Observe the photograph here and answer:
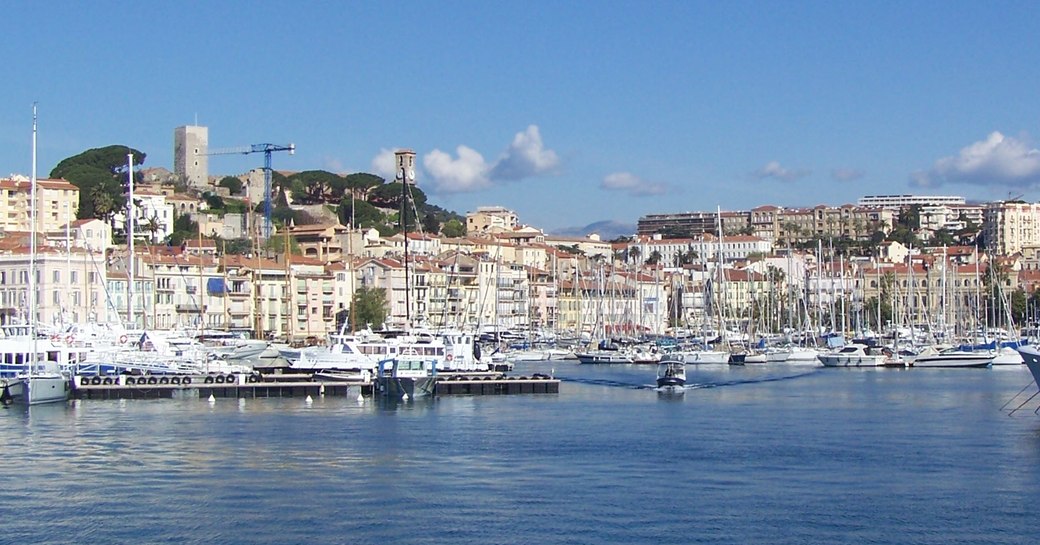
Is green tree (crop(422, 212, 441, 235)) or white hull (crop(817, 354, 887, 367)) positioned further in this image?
green tree (crop(422, 212, 441, 235))

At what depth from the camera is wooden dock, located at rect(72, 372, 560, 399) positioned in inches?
1871

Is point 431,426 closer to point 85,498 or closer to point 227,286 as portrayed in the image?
point 85,498

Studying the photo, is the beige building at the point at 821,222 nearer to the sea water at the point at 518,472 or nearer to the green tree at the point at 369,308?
the green tree at the point at 369,308

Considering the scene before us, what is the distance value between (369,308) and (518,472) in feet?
184

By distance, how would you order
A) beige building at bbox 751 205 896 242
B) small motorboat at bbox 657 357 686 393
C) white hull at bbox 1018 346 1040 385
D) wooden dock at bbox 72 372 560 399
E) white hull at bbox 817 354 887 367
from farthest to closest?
Result: 1. beige building at bbox 751 205 896 242
2. white hull at bbox 817 354 887 367
3. small motorboat at bbox 657 357 686 393
4. wooden dock at bbox 72 372 560 399
5. white hull at bbox 1018 346 1040 385

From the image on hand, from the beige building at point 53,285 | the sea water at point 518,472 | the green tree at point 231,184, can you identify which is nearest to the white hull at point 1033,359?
the sea water at point 518,472

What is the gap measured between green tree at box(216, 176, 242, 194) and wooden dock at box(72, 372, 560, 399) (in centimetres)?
10096

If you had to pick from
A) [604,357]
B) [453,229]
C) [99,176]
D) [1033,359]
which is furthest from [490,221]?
[1033,359]

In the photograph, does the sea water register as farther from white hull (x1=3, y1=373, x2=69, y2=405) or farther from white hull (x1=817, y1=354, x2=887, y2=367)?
white hull (x1=817, y1=354, x2=887, y2=367)

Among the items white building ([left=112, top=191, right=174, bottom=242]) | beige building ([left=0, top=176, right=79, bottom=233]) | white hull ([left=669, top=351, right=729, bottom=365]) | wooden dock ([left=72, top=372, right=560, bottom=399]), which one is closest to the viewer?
wooden dock ([left=72, top=372, right=560, bottom=399])

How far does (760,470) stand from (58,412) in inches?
807

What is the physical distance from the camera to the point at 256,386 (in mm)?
48656

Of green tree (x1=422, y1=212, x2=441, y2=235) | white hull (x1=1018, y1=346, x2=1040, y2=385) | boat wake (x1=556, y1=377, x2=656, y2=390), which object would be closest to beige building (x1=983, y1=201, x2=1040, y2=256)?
green tree (x1=422, y1=212, x2=441, y2=235)

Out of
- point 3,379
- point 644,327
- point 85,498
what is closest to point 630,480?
point 85,498
